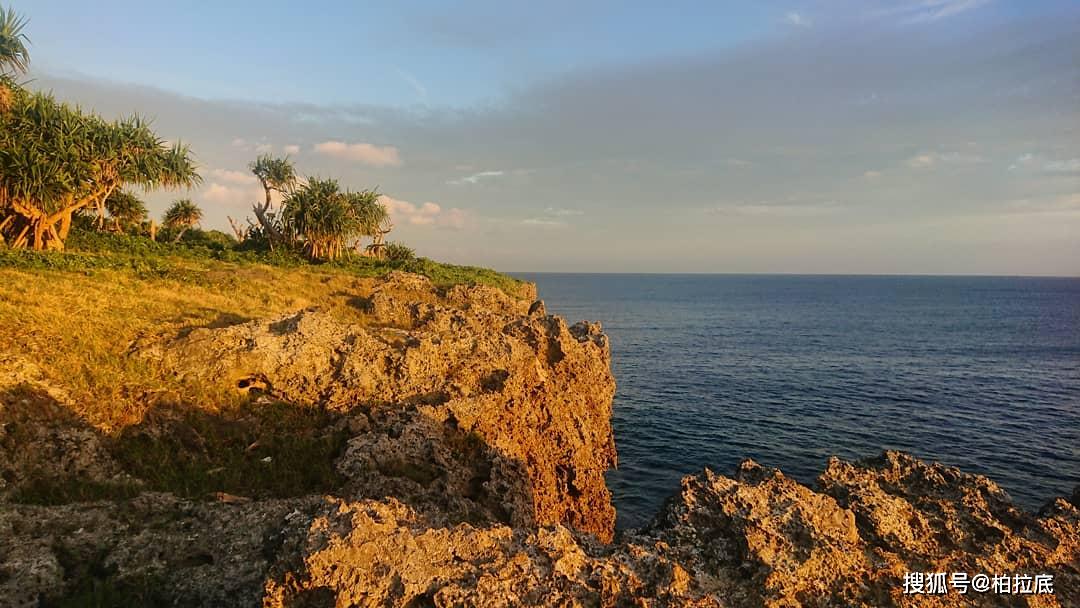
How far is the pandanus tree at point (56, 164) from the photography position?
34094mm

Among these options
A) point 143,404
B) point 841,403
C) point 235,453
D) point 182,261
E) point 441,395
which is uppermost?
point 182,261

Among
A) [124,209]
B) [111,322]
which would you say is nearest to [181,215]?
[124,209]

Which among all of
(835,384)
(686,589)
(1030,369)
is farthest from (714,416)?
(1030,369)

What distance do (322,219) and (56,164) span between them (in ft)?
67.8

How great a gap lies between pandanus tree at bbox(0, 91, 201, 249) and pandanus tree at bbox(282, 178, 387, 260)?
1264 cm

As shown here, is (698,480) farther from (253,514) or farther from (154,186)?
(154,186)

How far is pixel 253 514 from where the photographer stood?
11047 millimetres

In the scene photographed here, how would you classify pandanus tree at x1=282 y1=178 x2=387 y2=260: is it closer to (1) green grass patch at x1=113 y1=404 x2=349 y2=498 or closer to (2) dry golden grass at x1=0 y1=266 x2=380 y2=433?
(2) dry golden grass at x1=0 y1=266 x2=380 y2=433

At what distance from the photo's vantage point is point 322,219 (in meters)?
52.9

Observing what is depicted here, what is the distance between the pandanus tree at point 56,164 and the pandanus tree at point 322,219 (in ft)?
41.5

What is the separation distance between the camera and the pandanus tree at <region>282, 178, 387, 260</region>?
175ft

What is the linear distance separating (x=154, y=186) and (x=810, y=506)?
50.9 meters

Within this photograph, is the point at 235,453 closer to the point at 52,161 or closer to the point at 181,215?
the point at 52,161

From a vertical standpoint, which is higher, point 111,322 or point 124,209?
point 124,209
